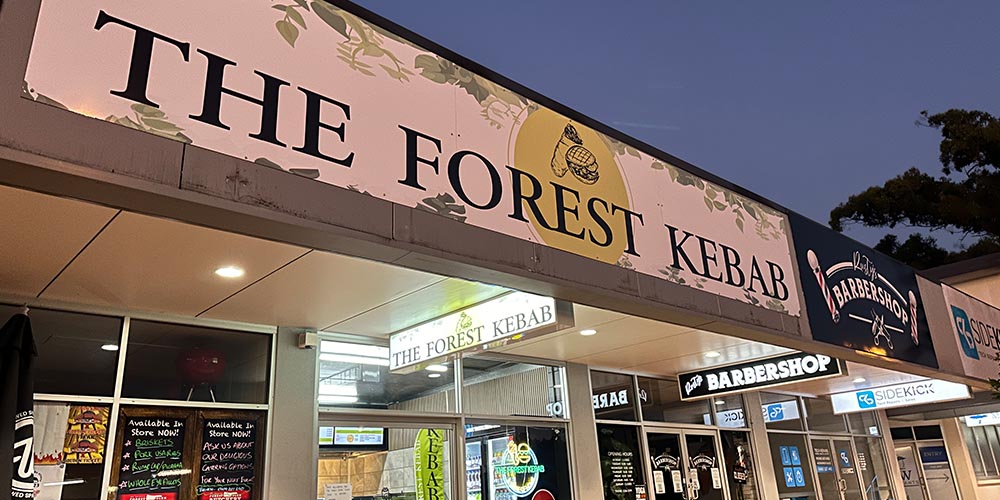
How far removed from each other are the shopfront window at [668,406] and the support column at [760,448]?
78 cm

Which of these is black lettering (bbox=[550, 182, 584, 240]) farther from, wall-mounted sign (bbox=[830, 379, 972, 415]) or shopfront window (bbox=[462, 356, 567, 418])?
wall-mounted sign (bbox=[830, 379, 972, 415])

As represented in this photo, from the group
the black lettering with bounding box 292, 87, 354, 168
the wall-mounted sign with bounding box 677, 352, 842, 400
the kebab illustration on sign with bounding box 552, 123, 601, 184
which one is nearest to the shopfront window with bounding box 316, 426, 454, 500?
the kebab illustration on sign with bounding box 552, 123, 601, 184

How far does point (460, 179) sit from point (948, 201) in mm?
19588

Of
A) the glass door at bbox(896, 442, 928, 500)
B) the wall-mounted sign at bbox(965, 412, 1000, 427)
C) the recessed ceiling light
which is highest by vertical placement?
the recessed ceiling light

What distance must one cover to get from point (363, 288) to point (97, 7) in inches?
89.8

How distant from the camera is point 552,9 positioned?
138625 millimetres

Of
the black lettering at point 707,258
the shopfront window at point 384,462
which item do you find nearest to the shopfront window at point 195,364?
the shopfront window at point 384,462

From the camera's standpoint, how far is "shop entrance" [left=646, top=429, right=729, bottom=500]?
315 inches

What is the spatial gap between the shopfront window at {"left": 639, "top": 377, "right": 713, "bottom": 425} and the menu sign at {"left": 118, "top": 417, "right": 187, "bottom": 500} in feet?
16.6

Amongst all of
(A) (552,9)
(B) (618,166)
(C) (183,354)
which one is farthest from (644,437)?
(A) (552,9)

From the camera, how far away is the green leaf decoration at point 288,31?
298cm

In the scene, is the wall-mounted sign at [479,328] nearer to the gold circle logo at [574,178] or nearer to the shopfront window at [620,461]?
the gold circle logo at [574,178]

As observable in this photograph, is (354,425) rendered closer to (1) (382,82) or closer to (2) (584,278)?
(2) (584,278)

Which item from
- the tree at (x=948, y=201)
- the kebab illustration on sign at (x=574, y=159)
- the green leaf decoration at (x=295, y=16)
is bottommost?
the kebab illustration on sign at (x=574, y=159)
